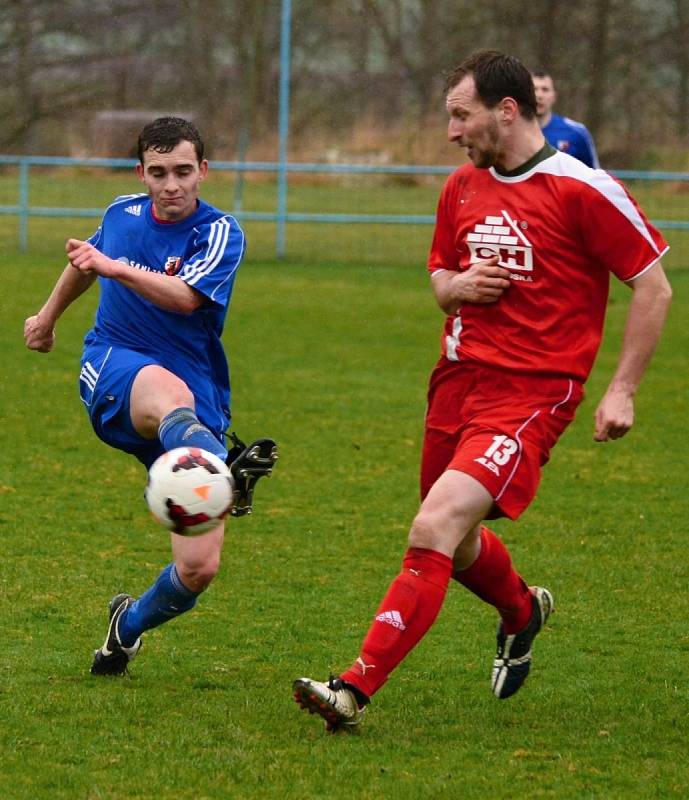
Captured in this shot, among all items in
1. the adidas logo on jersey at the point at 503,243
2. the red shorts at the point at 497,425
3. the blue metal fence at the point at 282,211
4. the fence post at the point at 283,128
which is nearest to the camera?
the red shorts at the point at 497,425

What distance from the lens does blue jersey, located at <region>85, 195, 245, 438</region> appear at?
4.74 metres

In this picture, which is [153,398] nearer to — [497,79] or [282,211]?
[497,79]

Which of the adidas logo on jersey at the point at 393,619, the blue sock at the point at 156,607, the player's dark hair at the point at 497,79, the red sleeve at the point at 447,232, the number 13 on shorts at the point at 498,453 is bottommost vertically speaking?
the blue sock at the point at 156,607

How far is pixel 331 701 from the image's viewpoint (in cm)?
398

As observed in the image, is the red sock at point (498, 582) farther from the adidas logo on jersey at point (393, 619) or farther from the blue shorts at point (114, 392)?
the blue shorts at point (114, 392)

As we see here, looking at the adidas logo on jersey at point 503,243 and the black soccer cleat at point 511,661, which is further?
the black soccer cleat at point 511,661

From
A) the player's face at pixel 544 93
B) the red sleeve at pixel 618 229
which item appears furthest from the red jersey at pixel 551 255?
the player's face at pixel 544 93

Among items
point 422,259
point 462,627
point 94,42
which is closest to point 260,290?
point 422,259

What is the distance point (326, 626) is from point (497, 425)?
54.3 inches

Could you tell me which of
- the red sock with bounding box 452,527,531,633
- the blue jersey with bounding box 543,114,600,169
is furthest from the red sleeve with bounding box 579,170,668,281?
the blue jersey with bounding box 543,114,600,169

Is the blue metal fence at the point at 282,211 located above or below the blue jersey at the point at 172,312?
below

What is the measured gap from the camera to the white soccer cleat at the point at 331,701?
3.94 metres

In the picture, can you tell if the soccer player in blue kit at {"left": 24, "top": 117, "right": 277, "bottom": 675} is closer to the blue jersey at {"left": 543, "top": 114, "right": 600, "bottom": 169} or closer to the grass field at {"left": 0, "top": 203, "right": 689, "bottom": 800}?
the grass field at {"left": 0, "top": 203, "right": 689, "bottom": 800}

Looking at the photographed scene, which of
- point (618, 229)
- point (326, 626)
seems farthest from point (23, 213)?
point (618, 229)
